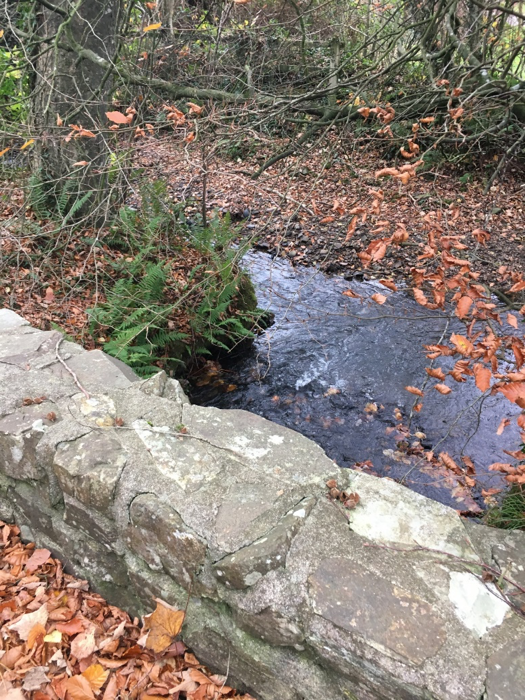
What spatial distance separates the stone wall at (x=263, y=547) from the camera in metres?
1.67

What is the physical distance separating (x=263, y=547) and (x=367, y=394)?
3.60m

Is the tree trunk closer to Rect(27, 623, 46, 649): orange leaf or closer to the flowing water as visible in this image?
the flowing water

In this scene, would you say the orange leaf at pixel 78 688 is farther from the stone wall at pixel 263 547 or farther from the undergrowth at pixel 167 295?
the undergrowth at pixel 167 295

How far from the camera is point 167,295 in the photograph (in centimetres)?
566

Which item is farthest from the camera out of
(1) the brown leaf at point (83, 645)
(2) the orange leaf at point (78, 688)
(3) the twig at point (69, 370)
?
(3) the twig at point (69, 370)

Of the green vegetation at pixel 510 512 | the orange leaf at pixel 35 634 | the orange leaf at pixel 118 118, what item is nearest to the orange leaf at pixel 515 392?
the green vegetation at pixel 510 512

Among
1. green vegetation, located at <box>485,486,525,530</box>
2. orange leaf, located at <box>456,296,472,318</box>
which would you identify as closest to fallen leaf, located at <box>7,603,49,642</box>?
orange leaf, located at <box>456,296,472,318</box>

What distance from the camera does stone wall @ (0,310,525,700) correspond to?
167cm

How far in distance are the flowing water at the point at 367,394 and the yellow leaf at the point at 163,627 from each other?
236 cm

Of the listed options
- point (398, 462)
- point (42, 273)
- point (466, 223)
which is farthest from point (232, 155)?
point (398, 462)

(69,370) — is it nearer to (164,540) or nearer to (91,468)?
(91,468)

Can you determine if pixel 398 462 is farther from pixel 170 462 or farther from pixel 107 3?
pixel 107 3

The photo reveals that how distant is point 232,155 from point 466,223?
5648 mm

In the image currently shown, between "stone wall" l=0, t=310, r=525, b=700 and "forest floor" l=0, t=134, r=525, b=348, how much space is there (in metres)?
2.25
